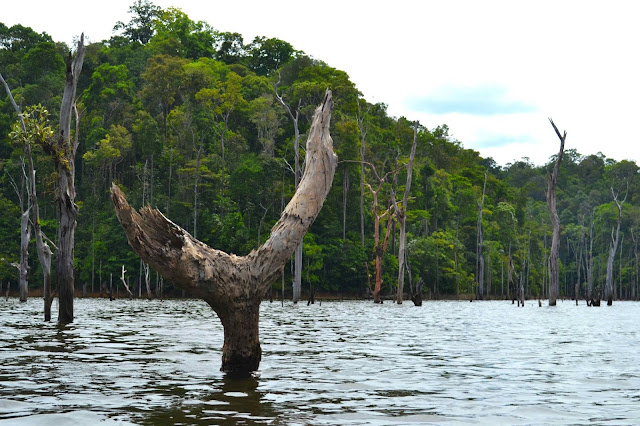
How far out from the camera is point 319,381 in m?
10.4

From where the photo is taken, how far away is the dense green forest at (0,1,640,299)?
68.6 metres

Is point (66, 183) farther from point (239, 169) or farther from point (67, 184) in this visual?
point (239, 169)

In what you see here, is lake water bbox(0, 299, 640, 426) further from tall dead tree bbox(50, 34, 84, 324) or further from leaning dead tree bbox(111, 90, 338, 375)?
tall dead tree bbox(50, 34, 84, 324)

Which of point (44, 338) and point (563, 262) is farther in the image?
point (563, 262)

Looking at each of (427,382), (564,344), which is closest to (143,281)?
(564,344)

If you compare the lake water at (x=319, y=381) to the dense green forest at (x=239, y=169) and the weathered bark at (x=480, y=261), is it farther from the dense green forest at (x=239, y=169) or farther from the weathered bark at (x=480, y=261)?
the weathered bark at (x=480, y=261)

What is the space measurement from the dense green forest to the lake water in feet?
134

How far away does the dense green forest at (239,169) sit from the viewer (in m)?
68.6

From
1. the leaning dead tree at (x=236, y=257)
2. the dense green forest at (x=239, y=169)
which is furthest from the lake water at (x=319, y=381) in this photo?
the dense green forest at (x=239, y=169)

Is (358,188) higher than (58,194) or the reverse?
higher

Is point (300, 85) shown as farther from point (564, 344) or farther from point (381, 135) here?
point (564, 344)

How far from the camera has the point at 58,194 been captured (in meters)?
19.9

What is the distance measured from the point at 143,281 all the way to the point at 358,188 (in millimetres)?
23115

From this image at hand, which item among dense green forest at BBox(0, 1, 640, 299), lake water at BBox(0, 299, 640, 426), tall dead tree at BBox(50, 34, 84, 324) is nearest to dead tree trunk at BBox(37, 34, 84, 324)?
tall dead tree at BBox(50, 34, 84, 324)
